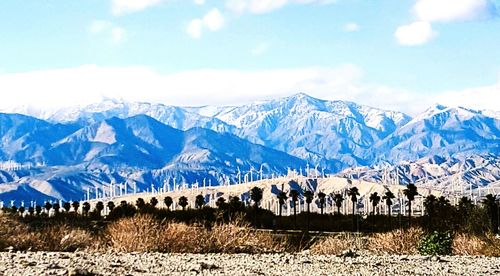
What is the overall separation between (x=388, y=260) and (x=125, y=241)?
9301 mm

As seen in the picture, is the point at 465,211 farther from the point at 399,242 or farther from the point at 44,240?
the point at 44,240

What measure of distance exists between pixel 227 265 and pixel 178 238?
24.8 ft

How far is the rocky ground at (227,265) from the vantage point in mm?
18078

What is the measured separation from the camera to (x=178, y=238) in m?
27.5

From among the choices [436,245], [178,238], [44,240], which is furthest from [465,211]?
[44,240]

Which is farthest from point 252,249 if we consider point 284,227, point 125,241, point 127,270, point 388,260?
point 284,227

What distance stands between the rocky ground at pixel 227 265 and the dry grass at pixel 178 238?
4491mm

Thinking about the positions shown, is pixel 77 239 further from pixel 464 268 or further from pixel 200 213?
→ pixel 200 213

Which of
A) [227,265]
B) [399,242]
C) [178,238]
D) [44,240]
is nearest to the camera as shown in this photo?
[227,265]

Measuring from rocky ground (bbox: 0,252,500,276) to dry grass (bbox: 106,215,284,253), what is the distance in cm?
449

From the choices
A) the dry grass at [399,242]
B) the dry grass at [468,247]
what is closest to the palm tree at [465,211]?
the dry grass at [399,242]

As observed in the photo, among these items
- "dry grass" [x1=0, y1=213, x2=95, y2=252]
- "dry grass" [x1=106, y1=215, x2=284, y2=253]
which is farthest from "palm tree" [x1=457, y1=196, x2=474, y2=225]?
"dry grass" [x1=0, y1=213, x2=95, y2=252]

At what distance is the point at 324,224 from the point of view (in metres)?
145

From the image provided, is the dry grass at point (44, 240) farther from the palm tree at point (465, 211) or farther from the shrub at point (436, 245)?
the palm tree at point (465, 211)
